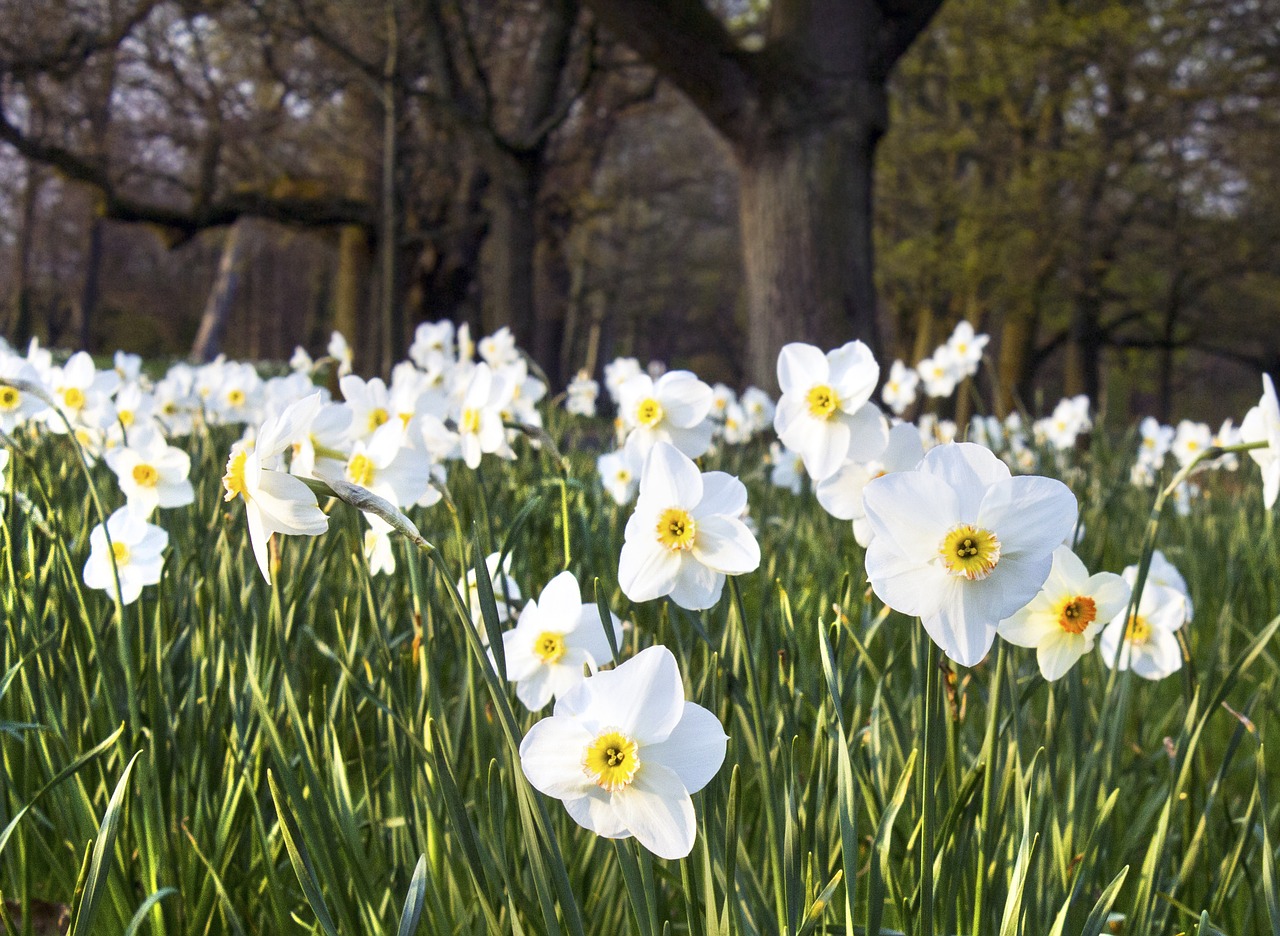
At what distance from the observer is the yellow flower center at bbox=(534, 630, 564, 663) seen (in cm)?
117

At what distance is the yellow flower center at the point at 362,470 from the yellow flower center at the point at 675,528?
0.52m

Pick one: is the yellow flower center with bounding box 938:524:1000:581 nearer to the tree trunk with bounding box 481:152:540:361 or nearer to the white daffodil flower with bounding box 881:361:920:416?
the white daffodil flower with bounding box 881:361:920:416

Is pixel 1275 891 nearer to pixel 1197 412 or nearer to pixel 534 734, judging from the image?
pixel 534 734

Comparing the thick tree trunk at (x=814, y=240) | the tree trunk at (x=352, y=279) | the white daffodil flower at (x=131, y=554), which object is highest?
the tree trunk at (x=352, y=279)

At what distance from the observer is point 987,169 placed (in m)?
16.6

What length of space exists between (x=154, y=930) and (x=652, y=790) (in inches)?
30.7

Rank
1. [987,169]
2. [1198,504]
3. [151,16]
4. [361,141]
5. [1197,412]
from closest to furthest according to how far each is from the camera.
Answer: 1. [1198,504]
2. [151,16]
3. [361,141]
4. [987,169]
5. [1197,412]

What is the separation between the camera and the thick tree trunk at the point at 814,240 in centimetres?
632

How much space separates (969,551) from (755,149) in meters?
6.07

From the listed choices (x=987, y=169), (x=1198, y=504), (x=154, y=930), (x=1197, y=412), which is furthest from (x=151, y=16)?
(x=1197, y=412)

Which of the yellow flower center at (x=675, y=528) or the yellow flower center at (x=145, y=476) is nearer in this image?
the yellow flower center at (x=675, y=528)

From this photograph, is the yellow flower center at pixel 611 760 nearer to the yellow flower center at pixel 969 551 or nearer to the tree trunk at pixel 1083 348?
the yellow flower center at pixel 969 551

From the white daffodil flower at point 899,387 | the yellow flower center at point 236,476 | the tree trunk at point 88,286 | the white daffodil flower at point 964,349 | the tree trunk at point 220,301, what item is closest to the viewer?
the yellow flower center at point 236,476

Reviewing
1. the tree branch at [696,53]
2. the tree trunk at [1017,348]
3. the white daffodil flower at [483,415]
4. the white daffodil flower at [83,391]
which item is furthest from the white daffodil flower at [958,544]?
the tree trunk at [1017,348]
